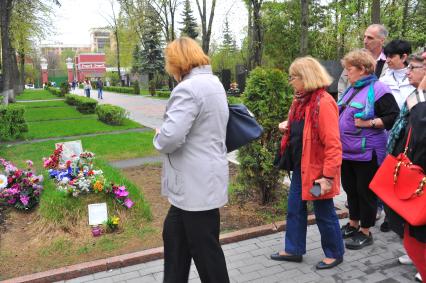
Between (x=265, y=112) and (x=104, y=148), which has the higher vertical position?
(x=265, y=112)

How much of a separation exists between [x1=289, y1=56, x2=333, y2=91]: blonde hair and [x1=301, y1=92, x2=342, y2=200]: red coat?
0.34 feet

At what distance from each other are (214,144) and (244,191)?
8.65 feet

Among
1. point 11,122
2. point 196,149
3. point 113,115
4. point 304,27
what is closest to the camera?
point 196,149

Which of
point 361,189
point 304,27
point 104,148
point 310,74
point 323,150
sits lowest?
point 104,148

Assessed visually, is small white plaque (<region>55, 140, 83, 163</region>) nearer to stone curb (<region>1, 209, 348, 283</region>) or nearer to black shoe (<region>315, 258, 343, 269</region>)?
stone curb (<region>1, 209, 348, 283</region>)

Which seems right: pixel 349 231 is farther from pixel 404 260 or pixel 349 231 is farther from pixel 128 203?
pixel 128 203

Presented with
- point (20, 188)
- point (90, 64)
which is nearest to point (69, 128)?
point (20, 188)

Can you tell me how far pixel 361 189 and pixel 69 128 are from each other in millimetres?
11624

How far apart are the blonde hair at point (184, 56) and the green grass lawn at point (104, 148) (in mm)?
6273

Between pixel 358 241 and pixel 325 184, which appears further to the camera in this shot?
pixel 358 241

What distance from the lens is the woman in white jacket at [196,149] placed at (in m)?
2.39

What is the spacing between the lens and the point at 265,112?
15.1 feet

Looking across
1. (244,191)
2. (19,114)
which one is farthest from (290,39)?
(244,191)

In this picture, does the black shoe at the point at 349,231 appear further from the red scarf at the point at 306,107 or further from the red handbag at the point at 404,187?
the red handbag at the point at 404,187
